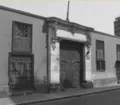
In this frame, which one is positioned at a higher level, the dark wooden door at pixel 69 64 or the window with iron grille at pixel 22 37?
the window with iron grille at pixel 22 37

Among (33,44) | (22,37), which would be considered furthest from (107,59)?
(22,37)

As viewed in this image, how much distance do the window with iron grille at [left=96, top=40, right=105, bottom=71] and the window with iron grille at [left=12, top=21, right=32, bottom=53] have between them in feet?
25.5

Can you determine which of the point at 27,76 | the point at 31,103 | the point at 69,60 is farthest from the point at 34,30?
the point at 31,103

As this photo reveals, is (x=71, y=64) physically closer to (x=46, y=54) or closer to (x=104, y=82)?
(x=46, y=54)

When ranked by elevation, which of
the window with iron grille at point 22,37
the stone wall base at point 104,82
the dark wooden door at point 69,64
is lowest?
the stone wall base at point 104,82

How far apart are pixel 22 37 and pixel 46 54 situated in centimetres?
225

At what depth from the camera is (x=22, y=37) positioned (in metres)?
11.5

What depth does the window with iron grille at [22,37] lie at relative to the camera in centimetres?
1103

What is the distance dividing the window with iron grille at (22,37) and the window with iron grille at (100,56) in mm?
7760

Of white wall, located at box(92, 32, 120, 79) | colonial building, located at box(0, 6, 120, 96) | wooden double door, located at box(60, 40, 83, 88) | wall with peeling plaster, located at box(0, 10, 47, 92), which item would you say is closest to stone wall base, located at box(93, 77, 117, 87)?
colonial building, located at box(0, 6, 120, 96)

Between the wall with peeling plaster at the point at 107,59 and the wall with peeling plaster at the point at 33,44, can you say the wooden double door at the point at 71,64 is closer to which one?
the wall with peeling plaster at the point at 107,59

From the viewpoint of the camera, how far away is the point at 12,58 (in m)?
10.7

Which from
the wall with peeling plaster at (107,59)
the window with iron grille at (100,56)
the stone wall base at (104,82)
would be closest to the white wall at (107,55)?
the wall with peeling plaster at (107,59)

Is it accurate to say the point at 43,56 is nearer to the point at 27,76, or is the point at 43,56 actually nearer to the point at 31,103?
the point at 27,76
